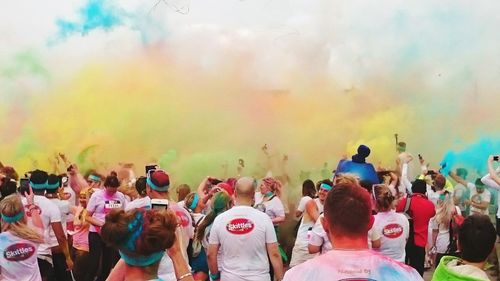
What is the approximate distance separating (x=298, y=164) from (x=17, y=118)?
17.8ft

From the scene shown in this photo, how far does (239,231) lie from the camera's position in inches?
172

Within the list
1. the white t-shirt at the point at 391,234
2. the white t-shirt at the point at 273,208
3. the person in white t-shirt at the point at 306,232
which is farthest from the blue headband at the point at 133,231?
the white t-shirt at the point at 273,208

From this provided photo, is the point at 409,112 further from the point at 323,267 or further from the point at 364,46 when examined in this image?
the point at 323,267

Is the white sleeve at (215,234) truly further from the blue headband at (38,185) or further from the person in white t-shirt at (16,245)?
the blue headband at (38,185)

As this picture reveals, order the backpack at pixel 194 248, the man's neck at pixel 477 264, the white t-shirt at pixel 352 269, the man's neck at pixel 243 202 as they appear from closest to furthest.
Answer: the white t-shirt at pixel 352 269 < the man's neck at pixel 477 264 < the man's neck at pixel 243 202 < the backpack at pixel 194 248

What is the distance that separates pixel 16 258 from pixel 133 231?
2.04 metres

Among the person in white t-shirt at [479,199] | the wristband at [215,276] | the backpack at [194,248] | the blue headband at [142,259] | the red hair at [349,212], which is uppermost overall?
the red hair at [349,212]

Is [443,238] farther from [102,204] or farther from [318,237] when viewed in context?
[102,204]

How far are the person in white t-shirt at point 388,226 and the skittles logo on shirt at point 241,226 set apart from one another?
998 millimetres

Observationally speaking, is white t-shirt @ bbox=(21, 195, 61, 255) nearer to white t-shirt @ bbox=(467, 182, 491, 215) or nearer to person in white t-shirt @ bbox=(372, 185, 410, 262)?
person in white t-shirt @ bbox=(372, 185, 410, 262)

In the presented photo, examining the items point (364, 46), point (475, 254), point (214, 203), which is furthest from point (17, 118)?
point (475, 254)

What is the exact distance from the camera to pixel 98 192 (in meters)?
6.67

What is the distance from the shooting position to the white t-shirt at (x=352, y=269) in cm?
217

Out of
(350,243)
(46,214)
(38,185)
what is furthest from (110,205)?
(350,243)
